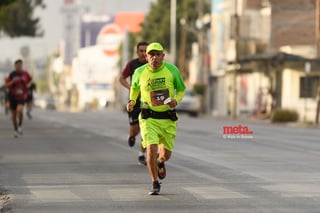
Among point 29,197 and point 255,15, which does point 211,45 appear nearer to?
point 255,15

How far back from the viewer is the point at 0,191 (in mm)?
13602

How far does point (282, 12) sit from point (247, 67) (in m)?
3.93

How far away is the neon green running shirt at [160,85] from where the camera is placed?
13602mm

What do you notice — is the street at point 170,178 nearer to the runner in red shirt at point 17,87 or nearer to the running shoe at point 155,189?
the running shoe at point 155,189

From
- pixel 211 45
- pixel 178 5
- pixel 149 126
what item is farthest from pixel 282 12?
pixel 149 126

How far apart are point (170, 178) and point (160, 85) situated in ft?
7.47

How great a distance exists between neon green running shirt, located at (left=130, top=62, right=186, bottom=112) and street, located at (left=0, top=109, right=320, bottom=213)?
1078 mm

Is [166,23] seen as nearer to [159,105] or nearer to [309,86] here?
[309,86]

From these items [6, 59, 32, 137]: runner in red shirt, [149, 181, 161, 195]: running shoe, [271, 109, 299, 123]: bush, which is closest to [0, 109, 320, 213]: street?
[149, 181, 161, 195]: running shoe

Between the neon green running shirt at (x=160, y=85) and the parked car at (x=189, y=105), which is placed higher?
the neon green running shirt at (x=160, y=85)

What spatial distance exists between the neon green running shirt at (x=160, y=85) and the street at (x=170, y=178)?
108 centimetres

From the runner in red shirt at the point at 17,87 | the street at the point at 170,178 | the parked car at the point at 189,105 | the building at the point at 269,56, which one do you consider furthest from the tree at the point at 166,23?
the street at the point at 170,178

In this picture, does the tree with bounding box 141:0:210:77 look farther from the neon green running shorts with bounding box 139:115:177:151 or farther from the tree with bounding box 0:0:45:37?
the neon green running shorts with bounding box 139:115:177:151

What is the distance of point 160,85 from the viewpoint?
13.6 m
